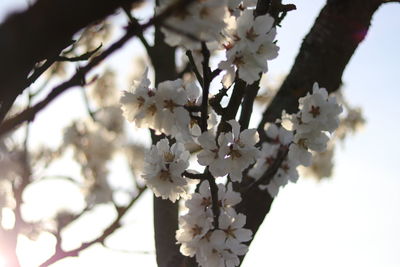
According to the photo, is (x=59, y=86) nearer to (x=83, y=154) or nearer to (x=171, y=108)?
(x=171, y=108)

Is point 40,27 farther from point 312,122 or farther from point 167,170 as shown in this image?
point 312,122

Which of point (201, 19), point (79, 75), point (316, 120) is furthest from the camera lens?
point (316, 120)

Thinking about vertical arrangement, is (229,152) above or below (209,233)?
above

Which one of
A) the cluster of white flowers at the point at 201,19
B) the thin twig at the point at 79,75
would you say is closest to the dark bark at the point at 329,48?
the cluster of white flowers at the point at 201,19

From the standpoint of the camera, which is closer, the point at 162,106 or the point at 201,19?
the point at 201,19

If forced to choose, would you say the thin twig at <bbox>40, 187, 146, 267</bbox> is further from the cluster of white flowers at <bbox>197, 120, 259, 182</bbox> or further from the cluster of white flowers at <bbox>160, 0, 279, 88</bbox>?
the cluster of white flowers at <bbox>160, 0, 279, 88</bbox>

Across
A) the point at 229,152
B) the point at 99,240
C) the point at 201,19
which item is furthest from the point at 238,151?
the point at 99,240

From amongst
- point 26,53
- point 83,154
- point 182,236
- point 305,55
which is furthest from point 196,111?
point 83,154
